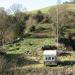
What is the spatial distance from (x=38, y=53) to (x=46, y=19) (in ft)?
66.1

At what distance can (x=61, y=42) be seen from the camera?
111ft

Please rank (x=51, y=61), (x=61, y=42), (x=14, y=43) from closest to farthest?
(x=51, y=61), (x=61, y=42), (x=14, y=43)

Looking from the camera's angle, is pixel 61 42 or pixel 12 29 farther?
pixel 12 29

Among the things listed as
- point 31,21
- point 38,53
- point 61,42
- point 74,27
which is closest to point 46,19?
point 31,21

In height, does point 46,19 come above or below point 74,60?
above

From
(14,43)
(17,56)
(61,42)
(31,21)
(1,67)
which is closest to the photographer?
(1,67)

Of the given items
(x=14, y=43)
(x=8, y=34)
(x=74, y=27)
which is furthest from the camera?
(x=74, y=27)

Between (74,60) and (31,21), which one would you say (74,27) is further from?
(74,60)

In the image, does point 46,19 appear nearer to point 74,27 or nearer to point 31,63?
point 74,27

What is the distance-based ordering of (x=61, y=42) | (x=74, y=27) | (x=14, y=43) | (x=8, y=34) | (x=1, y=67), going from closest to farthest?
(x=1, y=67) < (x=61, y=42) < (x=14, y=43) < (x=8, y=34) < (x=74, y=27)

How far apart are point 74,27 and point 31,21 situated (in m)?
7.96

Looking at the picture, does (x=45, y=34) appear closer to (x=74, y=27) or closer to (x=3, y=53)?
(x=74, y=27)

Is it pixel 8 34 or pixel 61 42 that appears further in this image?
pixel 8 34

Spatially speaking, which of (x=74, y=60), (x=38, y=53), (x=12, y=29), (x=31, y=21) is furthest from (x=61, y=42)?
(x=31, y=21)
